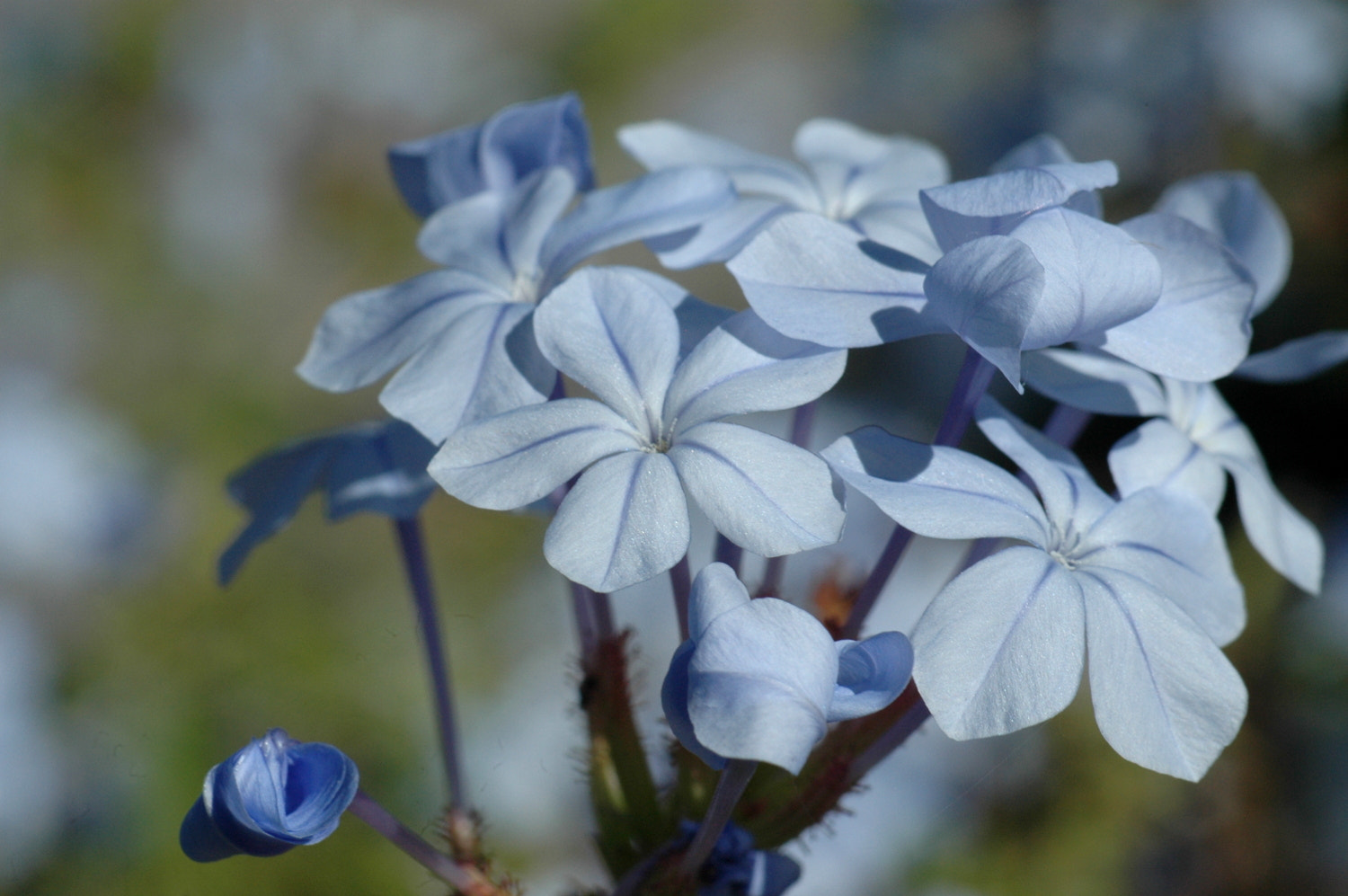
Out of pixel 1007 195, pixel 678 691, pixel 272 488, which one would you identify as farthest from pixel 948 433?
pixel 272 488

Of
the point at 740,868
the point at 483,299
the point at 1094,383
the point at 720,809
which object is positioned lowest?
the point at 740,868

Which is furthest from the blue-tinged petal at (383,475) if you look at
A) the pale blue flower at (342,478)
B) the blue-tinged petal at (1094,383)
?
the blue-tinged petal at (1094,383)

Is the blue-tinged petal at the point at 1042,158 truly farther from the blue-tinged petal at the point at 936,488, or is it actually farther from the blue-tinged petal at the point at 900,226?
the blue-tinged petal at the point at 936,488

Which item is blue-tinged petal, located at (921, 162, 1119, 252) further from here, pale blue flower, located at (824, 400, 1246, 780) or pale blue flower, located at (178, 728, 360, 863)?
pale blue flower, located at (178, 728, 360, 863)

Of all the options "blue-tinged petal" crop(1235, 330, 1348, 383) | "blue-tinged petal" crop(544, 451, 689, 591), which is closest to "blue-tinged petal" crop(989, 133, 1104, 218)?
"blue-tinged petal" crop(1235, 330, 1348, 383)

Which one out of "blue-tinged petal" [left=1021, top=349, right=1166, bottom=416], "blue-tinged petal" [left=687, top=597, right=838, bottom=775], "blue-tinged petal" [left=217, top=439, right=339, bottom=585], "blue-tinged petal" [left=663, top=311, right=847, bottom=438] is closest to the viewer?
"blue-tinged petal" [left=687, top=597, right=838, bottom=775]

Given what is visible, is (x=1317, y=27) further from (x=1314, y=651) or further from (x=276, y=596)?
(x=276, y=596)

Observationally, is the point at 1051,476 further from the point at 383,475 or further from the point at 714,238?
the point at 383,475
